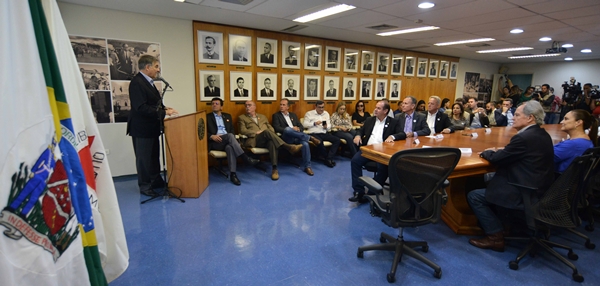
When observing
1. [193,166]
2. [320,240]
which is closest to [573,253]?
[320,240]

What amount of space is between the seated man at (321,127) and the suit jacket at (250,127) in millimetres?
968

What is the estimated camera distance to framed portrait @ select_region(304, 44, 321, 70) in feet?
20.7

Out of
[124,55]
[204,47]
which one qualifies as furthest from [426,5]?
[124,55]

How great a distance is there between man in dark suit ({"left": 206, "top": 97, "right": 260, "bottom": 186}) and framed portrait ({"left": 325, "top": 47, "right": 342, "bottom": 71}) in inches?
103

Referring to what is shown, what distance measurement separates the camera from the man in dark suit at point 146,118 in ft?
11.9

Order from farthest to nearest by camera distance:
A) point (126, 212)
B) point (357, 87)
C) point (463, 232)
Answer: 1. point (357, 87)
2. point (126, 212)
3. point (463, 232)

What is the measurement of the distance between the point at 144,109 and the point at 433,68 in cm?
800

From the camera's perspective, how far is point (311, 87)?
652 cm

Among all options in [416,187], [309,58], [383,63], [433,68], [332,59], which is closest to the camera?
[416,187]

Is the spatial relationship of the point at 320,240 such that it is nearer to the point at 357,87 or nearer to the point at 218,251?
the point at 218,251

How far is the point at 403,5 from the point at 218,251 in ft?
12.1

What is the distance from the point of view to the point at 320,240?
9.73 feet

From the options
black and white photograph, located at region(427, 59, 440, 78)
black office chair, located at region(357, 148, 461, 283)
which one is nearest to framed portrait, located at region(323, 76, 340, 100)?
black and white photograph, located at region(427, 59, 440, 78)

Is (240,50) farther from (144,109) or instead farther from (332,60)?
(144,109)
